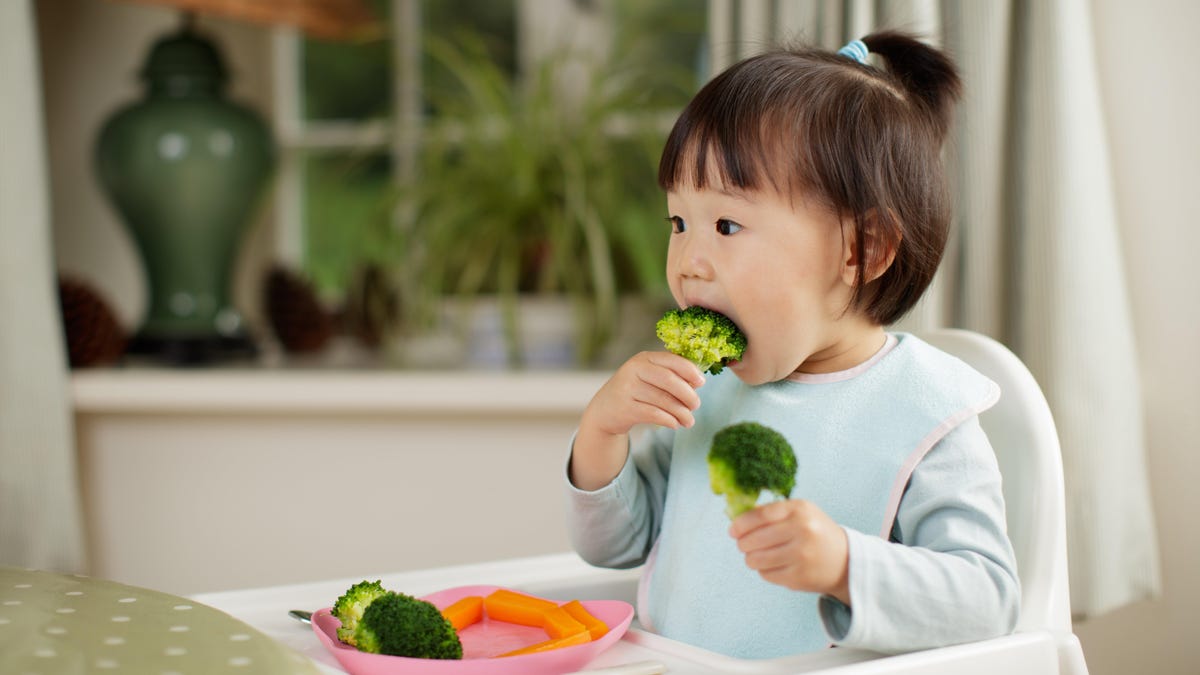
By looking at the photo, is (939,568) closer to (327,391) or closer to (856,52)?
(856,52)

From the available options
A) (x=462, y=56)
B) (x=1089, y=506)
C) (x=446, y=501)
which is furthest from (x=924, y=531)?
(x=462, y=56)

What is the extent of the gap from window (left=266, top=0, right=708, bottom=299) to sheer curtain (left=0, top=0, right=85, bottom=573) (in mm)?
508

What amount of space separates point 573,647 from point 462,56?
5.34 feet

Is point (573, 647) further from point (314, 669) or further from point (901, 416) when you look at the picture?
point (901, 416)

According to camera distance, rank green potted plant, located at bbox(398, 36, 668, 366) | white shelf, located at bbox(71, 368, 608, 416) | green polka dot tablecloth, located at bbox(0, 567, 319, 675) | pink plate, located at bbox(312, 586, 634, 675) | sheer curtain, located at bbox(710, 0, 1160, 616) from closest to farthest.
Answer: green polka dot tablecloth, located at bbox(0, 567, 319, 675), pink plate, located at bbox(312, 586, 634, 675), sheer curtain, located at bbox(710, 0, 1160, 616), white shelf, located at bbox(71, 368, 608, 416), green potted plant, located at bbox(398, 36, 668, 366)

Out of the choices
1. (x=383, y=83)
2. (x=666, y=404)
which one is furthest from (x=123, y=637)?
(x=383, y=83)

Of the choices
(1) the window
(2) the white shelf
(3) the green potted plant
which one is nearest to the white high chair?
(2) the white shelf

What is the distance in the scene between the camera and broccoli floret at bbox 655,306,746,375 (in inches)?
28.3

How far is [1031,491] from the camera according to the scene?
76cm

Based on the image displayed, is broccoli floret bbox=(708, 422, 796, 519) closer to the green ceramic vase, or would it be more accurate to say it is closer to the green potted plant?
the green potted plant

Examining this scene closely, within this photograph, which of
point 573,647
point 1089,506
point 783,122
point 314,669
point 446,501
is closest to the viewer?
point 314,669

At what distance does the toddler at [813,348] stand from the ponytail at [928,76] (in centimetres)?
3

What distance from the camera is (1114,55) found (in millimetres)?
1257

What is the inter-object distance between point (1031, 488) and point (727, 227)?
271 millimetres
